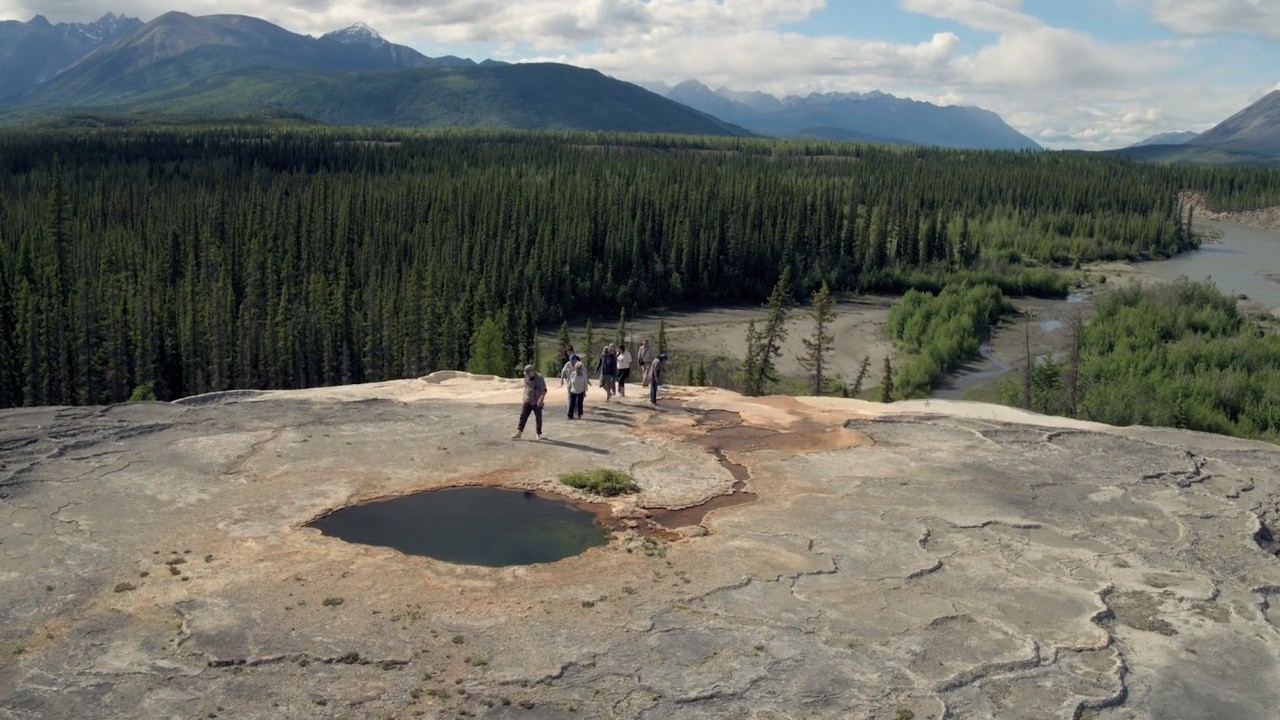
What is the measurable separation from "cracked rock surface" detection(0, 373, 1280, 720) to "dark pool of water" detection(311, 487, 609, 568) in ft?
1.99

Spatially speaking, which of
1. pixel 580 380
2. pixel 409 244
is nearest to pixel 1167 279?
pixel 409 244

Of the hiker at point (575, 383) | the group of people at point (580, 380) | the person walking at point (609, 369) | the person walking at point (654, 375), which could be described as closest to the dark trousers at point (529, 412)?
the group of people at point (580, 380)

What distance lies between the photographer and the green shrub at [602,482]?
24.8 m

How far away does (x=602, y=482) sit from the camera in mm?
24953

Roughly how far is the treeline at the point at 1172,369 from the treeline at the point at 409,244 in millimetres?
30996

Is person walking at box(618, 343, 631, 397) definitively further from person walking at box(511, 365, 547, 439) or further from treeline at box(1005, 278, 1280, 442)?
treeline at box(1005, 278, 1280, 442)

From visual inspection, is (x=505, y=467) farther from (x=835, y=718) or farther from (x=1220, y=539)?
(x=1220, y=539)

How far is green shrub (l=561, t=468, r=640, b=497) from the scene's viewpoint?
→ 24.8 m

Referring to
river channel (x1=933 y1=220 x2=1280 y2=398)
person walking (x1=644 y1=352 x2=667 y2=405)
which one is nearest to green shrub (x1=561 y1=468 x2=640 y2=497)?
person walking (x1=644 y1=352 x2=667 y2=405)

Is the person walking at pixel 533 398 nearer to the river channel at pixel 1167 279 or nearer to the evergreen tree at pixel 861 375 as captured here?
the evergreen tree at pixel 861 375

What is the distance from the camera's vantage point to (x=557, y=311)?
4154 inches

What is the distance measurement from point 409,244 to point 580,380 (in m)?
82.1

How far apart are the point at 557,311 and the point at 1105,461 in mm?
79868

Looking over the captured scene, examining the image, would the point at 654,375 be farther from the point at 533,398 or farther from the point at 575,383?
the point at 533,398
